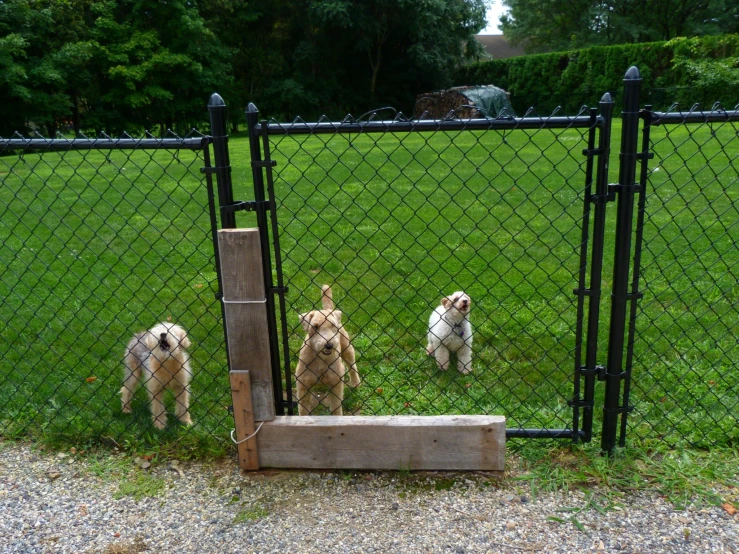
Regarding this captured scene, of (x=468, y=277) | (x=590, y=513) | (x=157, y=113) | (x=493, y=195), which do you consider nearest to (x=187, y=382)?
(x=590, y=513)

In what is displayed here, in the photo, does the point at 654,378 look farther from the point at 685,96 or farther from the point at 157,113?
the point at 157,113

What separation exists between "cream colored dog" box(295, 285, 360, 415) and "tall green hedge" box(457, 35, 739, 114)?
18501mm

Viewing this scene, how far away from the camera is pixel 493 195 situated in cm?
884

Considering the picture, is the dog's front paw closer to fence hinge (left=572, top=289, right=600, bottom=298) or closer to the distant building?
fence hinge (left=572, top=289, right=600, bottom=298)

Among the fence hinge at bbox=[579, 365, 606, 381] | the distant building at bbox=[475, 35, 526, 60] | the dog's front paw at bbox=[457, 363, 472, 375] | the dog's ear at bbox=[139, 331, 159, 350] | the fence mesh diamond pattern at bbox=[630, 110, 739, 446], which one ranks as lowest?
the dog's front paw at bbox=[457, 363, 472, 375]

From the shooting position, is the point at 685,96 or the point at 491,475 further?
the point at 685,96

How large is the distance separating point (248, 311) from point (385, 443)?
894mm

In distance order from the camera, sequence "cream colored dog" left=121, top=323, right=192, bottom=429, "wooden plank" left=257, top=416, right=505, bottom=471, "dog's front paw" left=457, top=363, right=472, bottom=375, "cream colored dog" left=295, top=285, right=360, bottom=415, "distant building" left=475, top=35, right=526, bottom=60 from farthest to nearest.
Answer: "distant building" left=475, top=35, right=526, bottom=60 → "dog's front paw" left=457, top=363, right=472, bottom=375 → "cream colored dog" left=121, top=323, right=192, bottom=429 → "cream colored dog" left=295, top=285, right=360, bottom=415 → "wooden plank" left=257, top=416, right=505, bottom=471

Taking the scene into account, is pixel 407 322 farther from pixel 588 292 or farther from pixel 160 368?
pixel 588 292

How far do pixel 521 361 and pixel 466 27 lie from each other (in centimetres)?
3324

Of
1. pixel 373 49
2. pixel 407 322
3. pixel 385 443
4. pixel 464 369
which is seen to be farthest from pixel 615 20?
pixel 385 443

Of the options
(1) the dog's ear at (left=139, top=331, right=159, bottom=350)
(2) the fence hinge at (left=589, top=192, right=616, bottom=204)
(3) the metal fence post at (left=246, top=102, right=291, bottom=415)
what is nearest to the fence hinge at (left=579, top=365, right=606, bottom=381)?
(2) the fence hinge at (left=589, top=192, right=616, bottom=204)

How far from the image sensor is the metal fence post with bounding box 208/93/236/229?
2.55 metres

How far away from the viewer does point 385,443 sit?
9.21 feet
